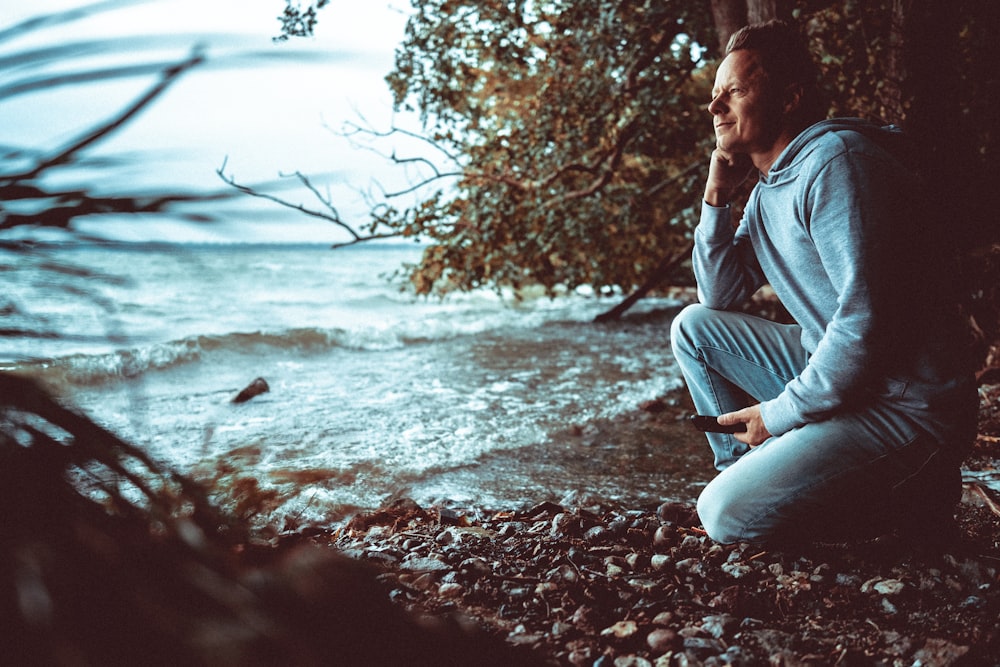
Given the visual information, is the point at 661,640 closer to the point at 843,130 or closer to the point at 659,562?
the point at 659,562

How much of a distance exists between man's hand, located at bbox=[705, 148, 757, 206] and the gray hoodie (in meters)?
0.28

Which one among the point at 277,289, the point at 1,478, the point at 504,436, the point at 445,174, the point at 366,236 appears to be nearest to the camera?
the point at 1,478

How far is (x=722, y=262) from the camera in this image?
2729mm

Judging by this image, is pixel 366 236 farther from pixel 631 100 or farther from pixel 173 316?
pixel 173 316

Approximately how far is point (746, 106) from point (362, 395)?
4.68m

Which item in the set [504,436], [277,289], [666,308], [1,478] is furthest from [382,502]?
[277,289]

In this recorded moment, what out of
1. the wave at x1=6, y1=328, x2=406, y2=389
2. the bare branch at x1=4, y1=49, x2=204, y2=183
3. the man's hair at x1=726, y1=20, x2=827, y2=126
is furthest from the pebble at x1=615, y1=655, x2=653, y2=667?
the wave at x1=6, y1=328, x2=406, y2=389

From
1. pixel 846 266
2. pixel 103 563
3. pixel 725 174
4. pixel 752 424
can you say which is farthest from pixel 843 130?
pixel 103 563

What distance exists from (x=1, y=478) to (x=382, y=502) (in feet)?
8.71

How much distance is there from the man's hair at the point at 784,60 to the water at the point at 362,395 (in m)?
1.61

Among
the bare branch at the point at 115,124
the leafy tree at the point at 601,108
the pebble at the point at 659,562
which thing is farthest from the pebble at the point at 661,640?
the leafy tree at the point at 601,108

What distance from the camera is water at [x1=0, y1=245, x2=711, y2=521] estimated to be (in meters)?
0.98

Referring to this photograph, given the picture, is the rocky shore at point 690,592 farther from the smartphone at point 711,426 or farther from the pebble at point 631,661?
the smartphone at point 711,426

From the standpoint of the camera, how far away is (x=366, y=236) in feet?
20.3
